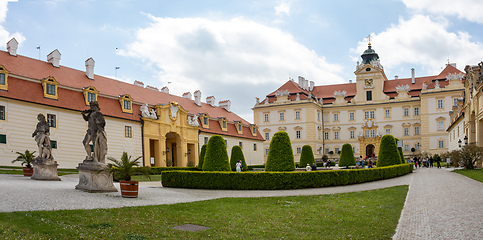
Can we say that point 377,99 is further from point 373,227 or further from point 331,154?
point 373,227

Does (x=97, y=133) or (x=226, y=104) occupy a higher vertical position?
(x=226, y=104)

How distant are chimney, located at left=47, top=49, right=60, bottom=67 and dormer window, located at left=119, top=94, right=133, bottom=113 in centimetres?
544

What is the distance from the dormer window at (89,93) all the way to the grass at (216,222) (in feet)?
67.7

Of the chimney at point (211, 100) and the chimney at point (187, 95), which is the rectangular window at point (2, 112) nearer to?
the chimney at point (187, 95)

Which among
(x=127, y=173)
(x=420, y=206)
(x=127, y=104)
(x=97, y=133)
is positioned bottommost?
(x=420, y=206)

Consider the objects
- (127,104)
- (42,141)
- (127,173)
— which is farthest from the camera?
(127,104)

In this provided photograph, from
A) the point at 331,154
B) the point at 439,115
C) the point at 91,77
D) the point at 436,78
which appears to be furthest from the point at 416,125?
the point at 91,77

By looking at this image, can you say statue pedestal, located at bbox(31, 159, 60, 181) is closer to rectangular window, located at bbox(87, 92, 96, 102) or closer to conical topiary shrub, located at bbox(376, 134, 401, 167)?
rectangular window, located at bbox(87, 92, 96, 102)

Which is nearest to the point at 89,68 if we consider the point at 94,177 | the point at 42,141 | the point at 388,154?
the point at 42,141

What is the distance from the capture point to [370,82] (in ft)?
223

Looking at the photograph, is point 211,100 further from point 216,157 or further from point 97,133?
point 97,133

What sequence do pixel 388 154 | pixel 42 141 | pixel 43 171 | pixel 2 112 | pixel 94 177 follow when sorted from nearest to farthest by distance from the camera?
pixel 94 177
pixel 42 141
pixel 43 171
pixel 2 112
pixel 388 154

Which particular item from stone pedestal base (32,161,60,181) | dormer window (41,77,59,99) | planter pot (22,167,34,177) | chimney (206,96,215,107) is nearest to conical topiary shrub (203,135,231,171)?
stone pedestal base (32,161,60,181)

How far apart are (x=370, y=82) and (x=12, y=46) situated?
55.0 metres
